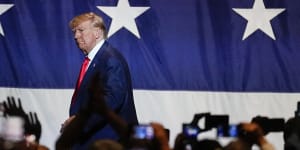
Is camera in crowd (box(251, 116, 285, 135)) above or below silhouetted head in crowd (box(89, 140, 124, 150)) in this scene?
below

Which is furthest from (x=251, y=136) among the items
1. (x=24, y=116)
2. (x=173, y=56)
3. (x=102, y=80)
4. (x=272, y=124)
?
(x=173, y=56)

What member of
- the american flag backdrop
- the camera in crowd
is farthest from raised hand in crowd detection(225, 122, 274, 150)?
the american flag backdrop

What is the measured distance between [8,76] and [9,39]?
279 mm

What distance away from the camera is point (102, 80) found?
457 centimetres

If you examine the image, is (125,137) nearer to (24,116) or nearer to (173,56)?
(24,116)

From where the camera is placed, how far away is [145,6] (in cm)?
611

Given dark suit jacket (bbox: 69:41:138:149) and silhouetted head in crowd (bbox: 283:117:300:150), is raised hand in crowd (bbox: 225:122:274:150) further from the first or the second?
dark suit jacket (bbox: 69:41:138:149)

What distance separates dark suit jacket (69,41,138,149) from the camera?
4.64 metres

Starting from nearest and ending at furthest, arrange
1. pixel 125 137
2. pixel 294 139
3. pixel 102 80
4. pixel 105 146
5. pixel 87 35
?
pixel 105 146 < pixel 125 137 < pixel 294 139 < pixel 102 80 < pixel 87 35

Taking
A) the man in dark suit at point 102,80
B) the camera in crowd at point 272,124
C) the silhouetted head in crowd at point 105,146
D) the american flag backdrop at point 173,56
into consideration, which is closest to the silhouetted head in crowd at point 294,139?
the camera in crowd at point 272,124

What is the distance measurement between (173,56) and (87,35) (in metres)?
1.30

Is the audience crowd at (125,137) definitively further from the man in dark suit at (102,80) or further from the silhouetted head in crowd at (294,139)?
the man in dark suit at (102,80)

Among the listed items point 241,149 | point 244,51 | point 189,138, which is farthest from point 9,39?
point 241,149

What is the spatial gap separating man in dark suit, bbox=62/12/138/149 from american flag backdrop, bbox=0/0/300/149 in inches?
45.6
